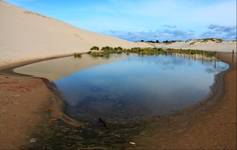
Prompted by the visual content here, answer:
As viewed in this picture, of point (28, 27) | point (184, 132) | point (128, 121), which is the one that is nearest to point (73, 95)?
point (128, 121)

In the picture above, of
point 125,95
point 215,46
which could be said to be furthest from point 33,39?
point 215,46

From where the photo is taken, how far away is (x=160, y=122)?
476 inches

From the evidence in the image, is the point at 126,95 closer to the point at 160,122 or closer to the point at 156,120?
the point at 156,120

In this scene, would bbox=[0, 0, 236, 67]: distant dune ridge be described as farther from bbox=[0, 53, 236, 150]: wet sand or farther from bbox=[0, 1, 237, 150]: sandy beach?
bbox=[0, 53, 236, 150]: wet sand

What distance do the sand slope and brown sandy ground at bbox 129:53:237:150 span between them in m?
22.7

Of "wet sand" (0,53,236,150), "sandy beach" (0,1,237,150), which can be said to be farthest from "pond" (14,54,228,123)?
"wet sand" (0,53,236,150)

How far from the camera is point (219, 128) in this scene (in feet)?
36.2

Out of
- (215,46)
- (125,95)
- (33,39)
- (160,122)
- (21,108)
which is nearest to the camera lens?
(160,122)

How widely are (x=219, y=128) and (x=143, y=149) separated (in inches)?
126

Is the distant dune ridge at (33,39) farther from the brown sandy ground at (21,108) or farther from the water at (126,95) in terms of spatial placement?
the brown sandy ground at (21,108)

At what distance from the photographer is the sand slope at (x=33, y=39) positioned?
42.0m

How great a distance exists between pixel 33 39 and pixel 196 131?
47.4m

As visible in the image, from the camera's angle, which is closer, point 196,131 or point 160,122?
point 196,131

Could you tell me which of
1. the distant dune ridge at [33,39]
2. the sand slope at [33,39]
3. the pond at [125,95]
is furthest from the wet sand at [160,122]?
the sand slope at [33,39]
